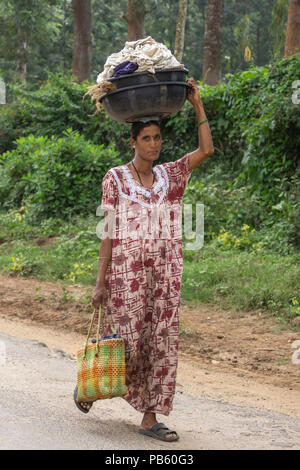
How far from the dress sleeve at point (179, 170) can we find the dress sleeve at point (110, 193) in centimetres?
37

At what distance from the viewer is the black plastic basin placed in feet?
12.7

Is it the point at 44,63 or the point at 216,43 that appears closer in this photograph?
the point at 216,43

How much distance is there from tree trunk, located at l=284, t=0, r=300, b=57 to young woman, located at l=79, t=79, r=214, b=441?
938 cm

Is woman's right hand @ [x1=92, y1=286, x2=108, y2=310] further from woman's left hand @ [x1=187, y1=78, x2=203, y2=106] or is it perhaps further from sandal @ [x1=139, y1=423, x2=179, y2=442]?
woman's left hand @ [x1=187, y1=78, x2=203, y2=106]

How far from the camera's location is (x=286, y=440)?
393 cm

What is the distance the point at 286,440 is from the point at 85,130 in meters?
12.6

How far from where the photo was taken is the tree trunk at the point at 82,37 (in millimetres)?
20734

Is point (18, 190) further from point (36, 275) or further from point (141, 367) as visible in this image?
point (141, 367)

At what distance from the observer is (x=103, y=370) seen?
3.84 metres

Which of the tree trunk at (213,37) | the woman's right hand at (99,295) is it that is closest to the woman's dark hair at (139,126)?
the woman's right hand at (99,295)

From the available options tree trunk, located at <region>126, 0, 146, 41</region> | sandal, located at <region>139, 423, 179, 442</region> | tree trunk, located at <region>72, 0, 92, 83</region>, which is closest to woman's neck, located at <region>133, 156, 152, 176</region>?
sandal, located at <region>139, 423, 179, 442</region>

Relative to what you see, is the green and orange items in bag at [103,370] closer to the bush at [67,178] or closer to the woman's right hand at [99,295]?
the woman's right hand at [99,295]

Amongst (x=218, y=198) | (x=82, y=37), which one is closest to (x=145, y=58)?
(x=218, y=198)
